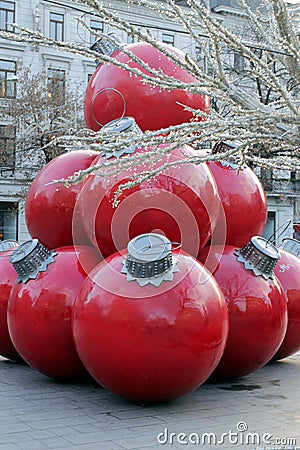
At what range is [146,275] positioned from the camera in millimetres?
6164

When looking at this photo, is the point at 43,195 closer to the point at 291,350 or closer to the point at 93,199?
the point at 93,199

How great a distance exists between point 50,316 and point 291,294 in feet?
10.3

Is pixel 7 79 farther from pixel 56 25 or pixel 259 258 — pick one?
pixel 259 258

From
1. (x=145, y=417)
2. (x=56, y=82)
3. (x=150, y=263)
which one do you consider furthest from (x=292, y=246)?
(x=56, y=82)

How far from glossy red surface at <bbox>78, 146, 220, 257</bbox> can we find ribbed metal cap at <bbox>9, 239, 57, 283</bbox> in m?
0.60

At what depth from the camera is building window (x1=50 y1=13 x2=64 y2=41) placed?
31.2m

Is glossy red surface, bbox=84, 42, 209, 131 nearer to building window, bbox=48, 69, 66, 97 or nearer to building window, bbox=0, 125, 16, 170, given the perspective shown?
building window, bbox=0, 125, 16, 170

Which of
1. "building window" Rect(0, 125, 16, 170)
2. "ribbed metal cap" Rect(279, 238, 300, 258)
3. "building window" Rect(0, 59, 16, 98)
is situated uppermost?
"building window" Rect(0, 59, 16, 98)

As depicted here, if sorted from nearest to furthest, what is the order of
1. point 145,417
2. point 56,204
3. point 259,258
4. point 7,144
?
point 145,417, point 259,258, point 56,204, point 7,144

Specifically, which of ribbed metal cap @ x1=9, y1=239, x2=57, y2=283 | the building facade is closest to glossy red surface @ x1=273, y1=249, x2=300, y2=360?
ribbed metal cap @ x1=9, y1=239, x2=57, y2=283

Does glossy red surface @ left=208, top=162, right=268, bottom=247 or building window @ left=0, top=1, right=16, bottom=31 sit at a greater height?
building window @ left=0, top=1, right=16, bottom=31

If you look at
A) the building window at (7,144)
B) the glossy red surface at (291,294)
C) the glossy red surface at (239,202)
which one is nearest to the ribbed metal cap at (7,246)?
the glossy red surface at (239,202)

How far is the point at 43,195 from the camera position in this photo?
25.9 ft

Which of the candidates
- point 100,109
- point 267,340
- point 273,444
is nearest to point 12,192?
point 100,109
